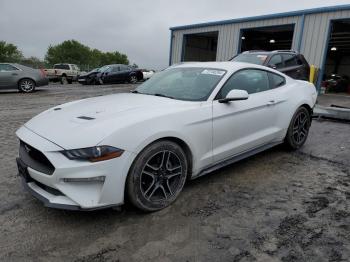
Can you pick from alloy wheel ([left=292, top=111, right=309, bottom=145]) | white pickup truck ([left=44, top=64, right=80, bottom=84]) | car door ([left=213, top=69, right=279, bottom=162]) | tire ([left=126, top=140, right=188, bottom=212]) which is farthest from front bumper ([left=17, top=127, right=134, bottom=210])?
white pickup truck ([left=44, top=64, right=80, bottom=84])

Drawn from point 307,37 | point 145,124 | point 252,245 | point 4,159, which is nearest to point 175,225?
point 252,245

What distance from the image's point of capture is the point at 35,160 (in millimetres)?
2959

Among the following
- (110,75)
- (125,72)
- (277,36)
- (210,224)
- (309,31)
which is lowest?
(210,224)

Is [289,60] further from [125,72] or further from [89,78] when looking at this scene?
[89,78]

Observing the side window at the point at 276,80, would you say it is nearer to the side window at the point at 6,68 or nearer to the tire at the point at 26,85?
the tire at the point at 26,85

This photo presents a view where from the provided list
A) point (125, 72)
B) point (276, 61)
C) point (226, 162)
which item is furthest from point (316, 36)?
point (226, 162)

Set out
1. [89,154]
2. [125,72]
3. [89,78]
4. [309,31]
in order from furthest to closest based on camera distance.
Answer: [125,72], [89,78], [309,31], [89,154]

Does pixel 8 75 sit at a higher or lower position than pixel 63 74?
higher

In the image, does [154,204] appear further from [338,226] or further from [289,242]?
[338,226]

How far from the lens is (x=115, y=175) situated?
2.75 metres

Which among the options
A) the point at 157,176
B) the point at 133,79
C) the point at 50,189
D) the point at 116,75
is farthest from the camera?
the point at 133,79

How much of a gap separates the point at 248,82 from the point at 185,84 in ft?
2.93

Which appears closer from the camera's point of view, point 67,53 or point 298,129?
point 298,129

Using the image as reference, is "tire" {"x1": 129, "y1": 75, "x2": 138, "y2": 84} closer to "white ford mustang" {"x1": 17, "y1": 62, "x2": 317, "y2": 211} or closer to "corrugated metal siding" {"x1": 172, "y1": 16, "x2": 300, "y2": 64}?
"corrugated metal siding" {"x1": 172, "y1": 16, "x2": 300, "y2": 64}
